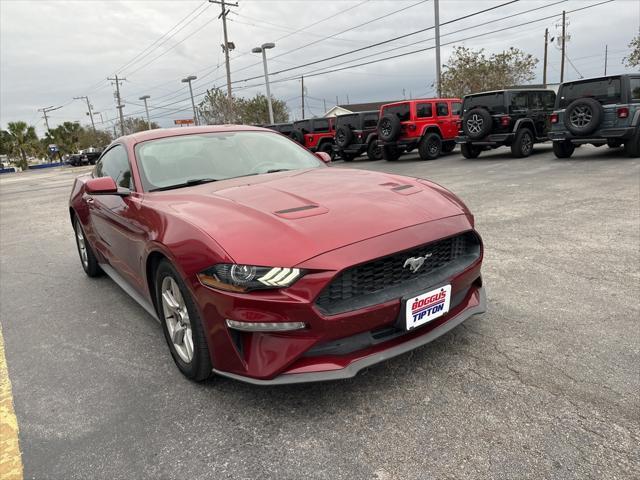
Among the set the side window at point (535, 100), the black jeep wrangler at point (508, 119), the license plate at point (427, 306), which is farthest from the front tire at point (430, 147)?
the license plate at point (427, 306)

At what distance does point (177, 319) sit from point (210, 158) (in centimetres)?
134

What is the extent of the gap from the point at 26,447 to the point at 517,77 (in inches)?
1702

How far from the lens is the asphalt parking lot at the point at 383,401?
6.38ft

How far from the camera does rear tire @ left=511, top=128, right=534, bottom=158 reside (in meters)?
12.8

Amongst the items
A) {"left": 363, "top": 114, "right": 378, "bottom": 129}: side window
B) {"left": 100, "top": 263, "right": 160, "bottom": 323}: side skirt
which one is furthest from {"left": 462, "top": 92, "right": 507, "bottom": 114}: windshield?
{"left": 100, "top": 263, "right": 160, "bottom": 323}: side skirt

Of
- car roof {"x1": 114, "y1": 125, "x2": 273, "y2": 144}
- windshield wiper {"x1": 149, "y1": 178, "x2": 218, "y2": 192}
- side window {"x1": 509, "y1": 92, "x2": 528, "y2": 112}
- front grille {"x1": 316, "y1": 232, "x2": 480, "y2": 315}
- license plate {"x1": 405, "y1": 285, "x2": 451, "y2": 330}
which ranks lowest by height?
license plate {"x1": 405, "y1": 285, "x2": 451, "y2": 330}

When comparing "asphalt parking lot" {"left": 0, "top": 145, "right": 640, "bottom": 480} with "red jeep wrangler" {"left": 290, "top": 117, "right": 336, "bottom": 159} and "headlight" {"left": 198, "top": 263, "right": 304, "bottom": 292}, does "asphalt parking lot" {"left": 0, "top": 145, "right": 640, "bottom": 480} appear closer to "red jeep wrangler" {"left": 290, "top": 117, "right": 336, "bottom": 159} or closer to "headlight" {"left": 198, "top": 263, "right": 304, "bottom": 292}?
"headlight" {"left": 198, "top": 263, "right": 304, "bottom": 292}

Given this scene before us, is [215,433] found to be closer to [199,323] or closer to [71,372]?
[199,323]

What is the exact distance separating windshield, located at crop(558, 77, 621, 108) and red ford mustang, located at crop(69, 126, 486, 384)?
975 cm

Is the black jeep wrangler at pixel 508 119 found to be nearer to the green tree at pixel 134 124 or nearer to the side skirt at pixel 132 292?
the side skirt at pixel 132 292

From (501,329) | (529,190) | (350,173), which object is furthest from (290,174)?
(529,190)

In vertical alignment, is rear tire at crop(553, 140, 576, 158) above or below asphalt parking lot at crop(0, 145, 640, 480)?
above

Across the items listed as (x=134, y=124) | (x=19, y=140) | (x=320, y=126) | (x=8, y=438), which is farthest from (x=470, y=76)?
(x=134, y=124)

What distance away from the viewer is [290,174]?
3.40 m
